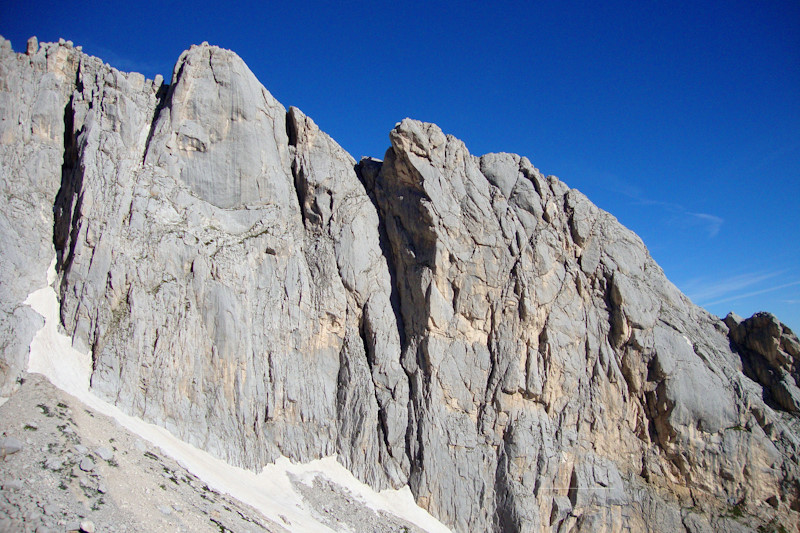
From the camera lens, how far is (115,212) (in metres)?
34.0

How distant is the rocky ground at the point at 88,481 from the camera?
19578 mm

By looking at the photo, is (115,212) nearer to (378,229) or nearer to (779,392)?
(378,229)

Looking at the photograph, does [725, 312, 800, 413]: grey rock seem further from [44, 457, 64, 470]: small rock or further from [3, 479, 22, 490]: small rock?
[3, 479, 22, 490]: small rock

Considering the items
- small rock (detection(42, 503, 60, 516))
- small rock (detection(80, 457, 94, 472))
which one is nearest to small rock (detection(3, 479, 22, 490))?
small rock (detection(42, 503, 60, 516))

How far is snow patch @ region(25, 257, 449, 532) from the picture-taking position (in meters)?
28.3

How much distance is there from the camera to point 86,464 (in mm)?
22844

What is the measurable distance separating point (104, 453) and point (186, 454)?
229 inches

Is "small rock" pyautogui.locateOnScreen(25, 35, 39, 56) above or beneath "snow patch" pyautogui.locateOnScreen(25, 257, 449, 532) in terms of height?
above

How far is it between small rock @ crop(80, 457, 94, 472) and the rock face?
7.11 m

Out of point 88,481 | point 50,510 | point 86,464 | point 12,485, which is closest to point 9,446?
point 12,485

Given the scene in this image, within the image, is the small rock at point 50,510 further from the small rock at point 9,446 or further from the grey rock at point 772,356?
the grey rock at point 772,356

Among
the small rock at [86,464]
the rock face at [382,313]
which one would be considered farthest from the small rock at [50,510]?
the rock face at [382,313]

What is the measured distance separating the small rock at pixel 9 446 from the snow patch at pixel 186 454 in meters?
5.88

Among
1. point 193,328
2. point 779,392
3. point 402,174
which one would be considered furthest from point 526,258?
point 193,328
